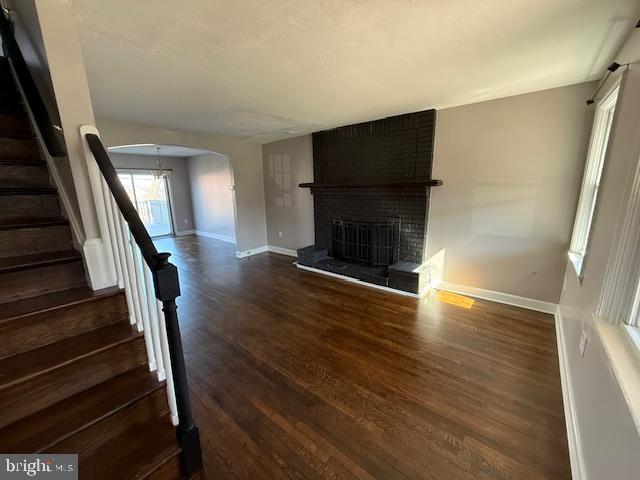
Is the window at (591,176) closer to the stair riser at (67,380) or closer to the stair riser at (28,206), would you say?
the stair riser at (67,380)

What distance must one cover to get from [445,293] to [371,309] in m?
1.15

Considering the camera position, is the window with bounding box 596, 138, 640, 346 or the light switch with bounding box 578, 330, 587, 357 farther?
the light switch with bounding box 578, 330, 587, 357

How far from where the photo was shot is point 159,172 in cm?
725

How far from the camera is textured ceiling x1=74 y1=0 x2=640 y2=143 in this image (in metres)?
1.40

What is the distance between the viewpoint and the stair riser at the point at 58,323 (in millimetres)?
1182

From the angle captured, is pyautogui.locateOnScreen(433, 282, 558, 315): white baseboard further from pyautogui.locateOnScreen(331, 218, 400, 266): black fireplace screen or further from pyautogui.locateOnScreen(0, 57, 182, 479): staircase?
pyautogui.locateOnScreen(0, 57, 182, 479): staircase

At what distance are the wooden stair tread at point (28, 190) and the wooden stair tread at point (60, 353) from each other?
96 centimetres

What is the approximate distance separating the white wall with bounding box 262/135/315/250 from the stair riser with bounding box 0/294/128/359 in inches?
150

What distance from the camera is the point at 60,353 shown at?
1.21 metres

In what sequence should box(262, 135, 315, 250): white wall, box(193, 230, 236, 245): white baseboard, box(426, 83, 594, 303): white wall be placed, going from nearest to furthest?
box(426, 83, 594, 303): white wall → box(262, 135, 315, 250): white wall → box(193, 230, 236, 245): white baseboard

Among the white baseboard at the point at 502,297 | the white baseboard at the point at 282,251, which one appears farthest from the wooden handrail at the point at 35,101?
the white baseboard at the point at 282,251

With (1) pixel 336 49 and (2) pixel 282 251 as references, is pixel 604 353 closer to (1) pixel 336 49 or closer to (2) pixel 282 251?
(1) pixel 336 49

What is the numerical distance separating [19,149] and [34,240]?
0.75 metres

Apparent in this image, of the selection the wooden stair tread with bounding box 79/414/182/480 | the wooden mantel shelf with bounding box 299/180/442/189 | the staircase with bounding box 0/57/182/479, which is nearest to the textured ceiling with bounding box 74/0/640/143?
the wooden mantel shelf with bounding box 299/180/442/189
